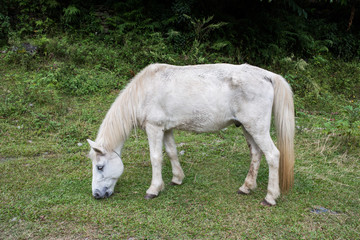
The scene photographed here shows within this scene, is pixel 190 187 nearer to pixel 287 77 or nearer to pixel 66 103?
pixel 66 103

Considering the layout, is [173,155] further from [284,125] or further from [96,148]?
[284,125]

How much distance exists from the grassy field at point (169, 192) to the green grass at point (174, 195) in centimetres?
1

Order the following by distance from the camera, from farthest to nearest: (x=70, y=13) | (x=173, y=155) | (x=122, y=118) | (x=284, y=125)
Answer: (x=70, y=13) < (x=173, y=155) < (x=122, y=118) < (x=284, y=125)

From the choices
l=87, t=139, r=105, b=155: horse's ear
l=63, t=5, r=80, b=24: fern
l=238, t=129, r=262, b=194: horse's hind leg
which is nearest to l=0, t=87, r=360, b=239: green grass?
l=238, t=129, r=262, b=194: horse's hind leg

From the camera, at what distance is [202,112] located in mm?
4105

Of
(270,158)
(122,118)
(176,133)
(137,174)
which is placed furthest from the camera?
(176,133)

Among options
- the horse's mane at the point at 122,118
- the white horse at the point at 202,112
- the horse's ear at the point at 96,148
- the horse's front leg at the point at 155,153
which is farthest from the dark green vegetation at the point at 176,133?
the horse's mane at the point at 122,118

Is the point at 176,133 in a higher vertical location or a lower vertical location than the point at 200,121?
lower

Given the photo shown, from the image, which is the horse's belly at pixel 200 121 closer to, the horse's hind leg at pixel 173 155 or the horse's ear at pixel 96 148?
the horse's hind leg at pixel 173 155

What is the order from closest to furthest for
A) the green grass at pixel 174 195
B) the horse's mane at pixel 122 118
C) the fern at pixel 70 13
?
the green grass at pixel 174 195, the horse's mane at pixel 122 118, the fern at pixel 70 13

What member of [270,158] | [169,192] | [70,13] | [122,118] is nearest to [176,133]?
[169,192]

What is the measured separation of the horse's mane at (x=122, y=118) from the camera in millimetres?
4221

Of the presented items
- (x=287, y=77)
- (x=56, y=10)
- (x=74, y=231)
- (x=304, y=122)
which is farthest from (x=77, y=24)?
(x=74, y=231)

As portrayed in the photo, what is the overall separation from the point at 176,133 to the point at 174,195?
2.64 meters
